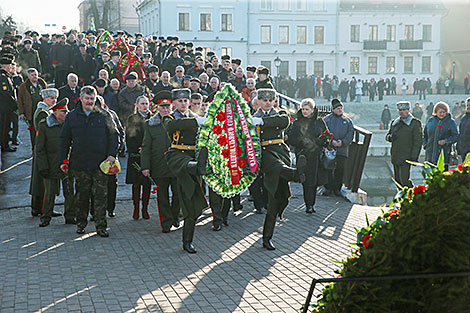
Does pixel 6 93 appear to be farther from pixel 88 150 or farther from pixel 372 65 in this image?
pixel 372 65

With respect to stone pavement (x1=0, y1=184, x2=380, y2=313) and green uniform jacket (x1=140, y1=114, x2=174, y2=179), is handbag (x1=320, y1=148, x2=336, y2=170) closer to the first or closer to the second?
stone pavement (x1=0, y1=184, x2=380, y2=313)

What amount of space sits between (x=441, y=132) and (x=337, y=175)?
2.24 metres

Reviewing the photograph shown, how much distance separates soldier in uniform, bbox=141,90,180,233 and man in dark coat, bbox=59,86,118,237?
1.88 ft

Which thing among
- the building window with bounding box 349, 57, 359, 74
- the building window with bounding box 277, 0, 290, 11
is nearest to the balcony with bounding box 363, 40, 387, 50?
the building window with bounding box 349, 57, 359, 74

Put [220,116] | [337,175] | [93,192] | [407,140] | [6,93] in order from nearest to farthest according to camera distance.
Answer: [220,116] < [93,192] < [407,140] < [337,175] < [6,93]

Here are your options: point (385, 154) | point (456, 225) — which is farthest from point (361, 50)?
point (456, 225)

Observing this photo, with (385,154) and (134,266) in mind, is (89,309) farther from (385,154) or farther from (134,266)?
(385,154)

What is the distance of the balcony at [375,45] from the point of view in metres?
67.8

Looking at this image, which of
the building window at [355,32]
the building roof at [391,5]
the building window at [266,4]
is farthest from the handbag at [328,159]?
the building window at [355,32]

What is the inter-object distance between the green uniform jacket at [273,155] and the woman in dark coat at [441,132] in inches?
207

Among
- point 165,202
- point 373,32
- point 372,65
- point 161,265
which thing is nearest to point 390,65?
point 372,65

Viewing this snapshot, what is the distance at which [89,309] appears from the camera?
236 inches

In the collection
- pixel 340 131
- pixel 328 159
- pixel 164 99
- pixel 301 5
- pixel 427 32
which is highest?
pixel 301 5

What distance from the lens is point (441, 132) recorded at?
12578 mm
